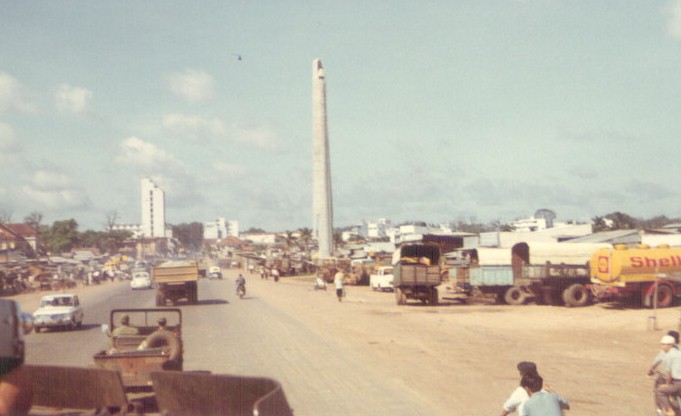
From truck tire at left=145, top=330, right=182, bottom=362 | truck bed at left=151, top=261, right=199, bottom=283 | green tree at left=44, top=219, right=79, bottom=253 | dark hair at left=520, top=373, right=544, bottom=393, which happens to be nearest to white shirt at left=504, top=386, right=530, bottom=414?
dark hair at left=520, top=373, right=544, bottom=393

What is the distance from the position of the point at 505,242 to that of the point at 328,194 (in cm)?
3219

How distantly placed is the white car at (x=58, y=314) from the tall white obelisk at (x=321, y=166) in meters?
65.6

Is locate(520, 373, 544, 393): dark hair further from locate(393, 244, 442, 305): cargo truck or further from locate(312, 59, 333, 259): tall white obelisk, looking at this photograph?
locate(312, 59, 333, 259): tall white obelisk

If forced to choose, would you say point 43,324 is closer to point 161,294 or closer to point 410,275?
point 161,294

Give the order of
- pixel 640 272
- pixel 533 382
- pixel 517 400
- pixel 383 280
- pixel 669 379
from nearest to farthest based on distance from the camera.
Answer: pixel 533 382 → pixel 517 400 → pixel 669 379 → pixel 640 272 → pixel 383 280

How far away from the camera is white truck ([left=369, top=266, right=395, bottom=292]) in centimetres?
5351

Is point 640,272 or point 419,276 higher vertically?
point 640,272

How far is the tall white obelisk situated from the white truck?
37691 mm

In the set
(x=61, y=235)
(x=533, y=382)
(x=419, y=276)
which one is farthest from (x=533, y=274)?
(x=61, y=235)

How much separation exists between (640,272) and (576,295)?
12.8ft

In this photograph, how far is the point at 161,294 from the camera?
3684 cm

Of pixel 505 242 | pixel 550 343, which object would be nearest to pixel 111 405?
pixel 550 343

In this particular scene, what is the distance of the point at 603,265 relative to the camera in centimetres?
3378

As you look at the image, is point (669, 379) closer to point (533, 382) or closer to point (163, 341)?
point (533, 382)
